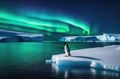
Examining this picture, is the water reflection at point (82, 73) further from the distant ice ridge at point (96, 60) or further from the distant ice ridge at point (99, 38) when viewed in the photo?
the distant ice ridge at point (99, 38)

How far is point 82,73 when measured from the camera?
12000mm

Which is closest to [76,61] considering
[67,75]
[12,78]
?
[67,75]

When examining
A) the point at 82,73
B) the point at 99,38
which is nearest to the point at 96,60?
the point at 82,73

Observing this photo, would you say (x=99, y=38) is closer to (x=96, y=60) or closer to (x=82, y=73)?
(x=96, y=60)

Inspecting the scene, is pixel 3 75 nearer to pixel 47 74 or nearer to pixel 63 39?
pixel 47 74

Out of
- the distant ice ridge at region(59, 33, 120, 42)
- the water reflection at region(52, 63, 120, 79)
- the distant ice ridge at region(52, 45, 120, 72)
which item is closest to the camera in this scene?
the water reflection at region(52, 63, 120, 79)

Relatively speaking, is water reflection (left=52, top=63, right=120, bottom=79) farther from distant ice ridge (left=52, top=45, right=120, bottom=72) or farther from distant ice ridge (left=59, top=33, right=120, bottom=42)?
distant ice ridge (left=59, top=33, right=120, bottom=42)

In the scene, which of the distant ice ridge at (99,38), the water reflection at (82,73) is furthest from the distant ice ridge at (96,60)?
the distant ice ridge at (99,38)

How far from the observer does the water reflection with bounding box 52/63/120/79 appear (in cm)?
1133

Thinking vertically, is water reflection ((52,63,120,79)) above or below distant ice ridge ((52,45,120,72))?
below

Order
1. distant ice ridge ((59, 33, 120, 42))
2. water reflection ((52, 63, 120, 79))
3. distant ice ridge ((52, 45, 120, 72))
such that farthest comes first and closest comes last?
1. distant ice ridge ((59, 33, 120, 42))
2. distant ice ridge ((52, 45, 120, 72))
3. water reflection ((52, 63, 120, 79))

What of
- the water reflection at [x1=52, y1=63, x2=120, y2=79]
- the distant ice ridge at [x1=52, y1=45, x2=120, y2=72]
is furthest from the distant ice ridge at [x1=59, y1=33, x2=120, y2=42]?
the water reflection at [x1=52, y1=63, x2=120, y2=79]

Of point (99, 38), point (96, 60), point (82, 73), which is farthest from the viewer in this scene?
point (99, 38)

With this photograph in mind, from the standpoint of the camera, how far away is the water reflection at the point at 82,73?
37.2 ft
